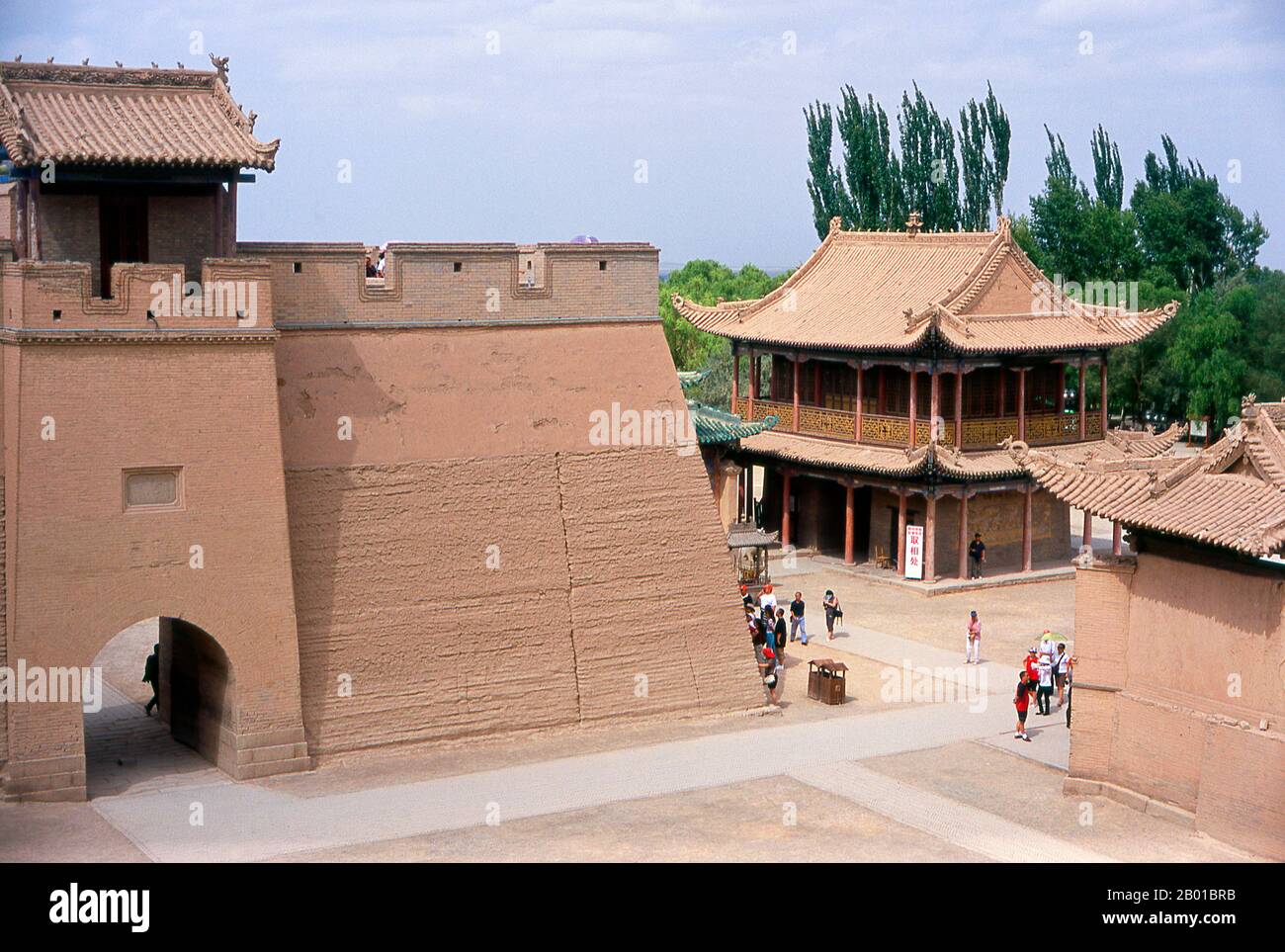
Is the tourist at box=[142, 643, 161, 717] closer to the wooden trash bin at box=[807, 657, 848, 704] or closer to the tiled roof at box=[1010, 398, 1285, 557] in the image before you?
the wooden trash bin at box=[807, 657, 848, 704]

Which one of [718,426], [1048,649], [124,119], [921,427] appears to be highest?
[124,119]

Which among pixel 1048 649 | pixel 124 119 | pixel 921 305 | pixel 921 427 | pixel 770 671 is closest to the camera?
pixel 124 119

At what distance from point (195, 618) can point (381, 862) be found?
14.5 feet

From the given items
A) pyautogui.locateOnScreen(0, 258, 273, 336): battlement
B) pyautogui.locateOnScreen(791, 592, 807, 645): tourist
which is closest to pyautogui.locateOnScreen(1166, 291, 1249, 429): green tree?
pyautogui.locateOnScreen(791, 592, 807, 645): tourist

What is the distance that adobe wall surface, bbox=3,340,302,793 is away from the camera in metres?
20.2

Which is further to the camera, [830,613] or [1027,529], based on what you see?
[1027,529]

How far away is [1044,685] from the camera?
84.1 feet

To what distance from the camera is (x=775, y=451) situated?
4050 centimetres

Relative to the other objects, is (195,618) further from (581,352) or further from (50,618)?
(581,352)

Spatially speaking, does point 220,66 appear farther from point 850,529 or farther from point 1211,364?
→ point 1211,364

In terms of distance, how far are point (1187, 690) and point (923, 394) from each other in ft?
61.3

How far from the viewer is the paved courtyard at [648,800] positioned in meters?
19.2


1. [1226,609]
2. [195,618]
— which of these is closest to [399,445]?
[195,618]

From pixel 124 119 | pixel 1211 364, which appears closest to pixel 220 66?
pixel 124 119
